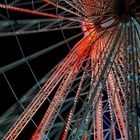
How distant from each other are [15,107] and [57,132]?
15.0ft

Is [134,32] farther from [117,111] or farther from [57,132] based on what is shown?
[57,132]

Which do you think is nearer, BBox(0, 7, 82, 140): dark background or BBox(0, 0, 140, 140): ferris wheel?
BBox(0, 0, 140, 140): ferris wheel

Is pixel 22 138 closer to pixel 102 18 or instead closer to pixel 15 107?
pixel 15 107

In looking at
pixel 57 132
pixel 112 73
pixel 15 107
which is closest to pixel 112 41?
pixel 112 73

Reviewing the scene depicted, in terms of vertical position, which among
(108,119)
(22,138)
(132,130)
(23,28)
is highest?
(23,28)

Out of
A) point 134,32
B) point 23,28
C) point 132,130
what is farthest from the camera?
point 23,28

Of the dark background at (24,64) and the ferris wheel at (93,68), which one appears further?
the dark background at (24,64)

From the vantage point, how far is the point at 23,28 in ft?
37.3

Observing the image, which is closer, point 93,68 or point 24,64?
point 93,68

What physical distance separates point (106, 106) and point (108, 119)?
2.33 ft

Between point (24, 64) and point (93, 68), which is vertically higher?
point (24, 64)

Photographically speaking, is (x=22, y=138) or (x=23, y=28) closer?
(x=23, y=28)

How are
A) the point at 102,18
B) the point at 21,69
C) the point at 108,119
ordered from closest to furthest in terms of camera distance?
the point at 102,18
the point at 21,69
the point at 108,119

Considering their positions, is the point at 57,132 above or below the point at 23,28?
below
